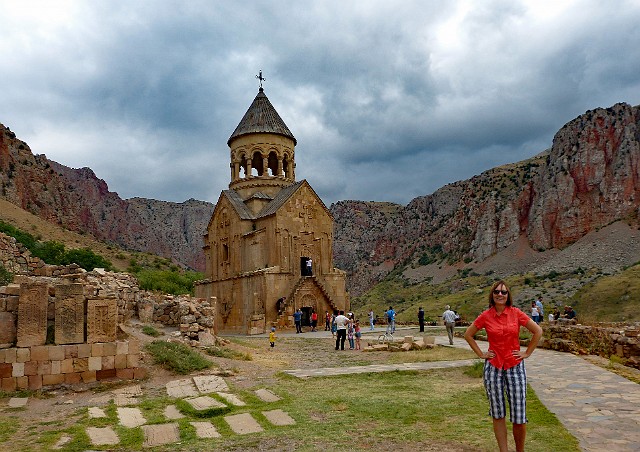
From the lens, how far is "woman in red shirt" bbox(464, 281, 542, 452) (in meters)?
4.53

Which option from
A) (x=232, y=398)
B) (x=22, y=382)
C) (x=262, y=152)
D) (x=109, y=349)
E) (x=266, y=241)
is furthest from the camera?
(x=262, y=152)

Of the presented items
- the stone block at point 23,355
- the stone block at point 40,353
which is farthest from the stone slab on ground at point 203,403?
the stone block at point 23,355

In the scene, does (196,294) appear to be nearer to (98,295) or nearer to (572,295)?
(98,295)

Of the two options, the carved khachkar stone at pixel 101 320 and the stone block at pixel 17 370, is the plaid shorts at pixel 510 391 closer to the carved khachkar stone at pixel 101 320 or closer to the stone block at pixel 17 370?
the carved khachkar stone at pixel 101 320

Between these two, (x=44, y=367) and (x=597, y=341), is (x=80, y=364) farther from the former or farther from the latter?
(x=597, y=341)

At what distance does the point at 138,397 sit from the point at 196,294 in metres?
23.6

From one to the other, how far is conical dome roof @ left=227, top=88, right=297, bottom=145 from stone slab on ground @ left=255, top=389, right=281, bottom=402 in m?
23.4

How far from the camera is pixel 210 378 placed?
895 cm

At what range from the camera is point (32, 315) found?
8703 mm

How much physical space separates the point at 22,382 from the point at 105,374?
4.24ft

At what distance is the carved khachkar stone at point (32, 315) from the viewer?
860 cm

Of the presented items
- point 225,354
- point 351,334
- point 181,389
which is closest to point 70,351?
point 181,389

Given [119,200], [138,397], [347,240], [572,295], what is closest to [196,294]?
[138,397]

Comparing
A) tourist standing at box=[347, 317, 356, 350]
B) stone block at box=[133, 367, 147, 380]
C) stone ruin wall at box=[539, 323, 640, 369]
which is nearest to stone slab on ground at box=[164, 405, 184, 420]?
stone block at box=[133, 367, 147, 380]
